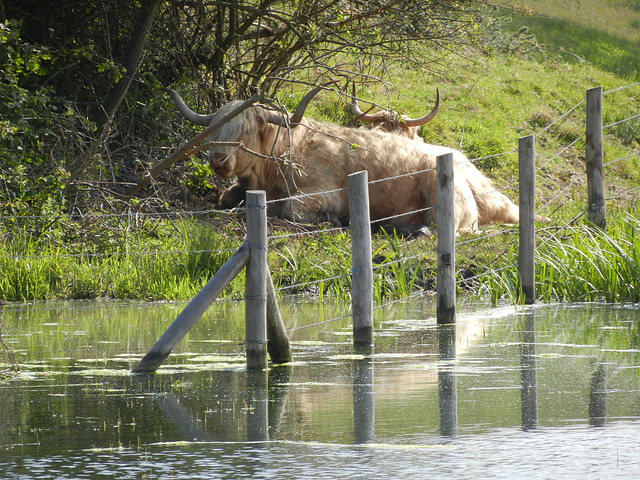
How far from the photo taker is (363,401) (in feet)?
15.3

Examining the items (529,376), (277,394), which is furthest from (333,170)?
(277,394)

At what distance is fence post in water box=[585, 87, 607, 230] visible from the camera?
8984 millimetres

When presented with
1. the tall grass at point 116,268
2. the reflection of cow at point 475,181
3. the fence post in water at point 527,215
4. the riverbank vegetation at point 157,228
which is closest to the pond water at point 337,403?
the fence post in water at point 527,215

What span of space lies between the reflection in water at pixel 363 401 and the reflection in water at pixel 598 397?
3.06ft

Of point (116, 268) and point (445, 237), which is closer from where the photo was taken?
point (445, 237)

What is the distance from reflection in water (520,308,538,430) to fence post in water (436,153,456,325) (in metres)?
0.59

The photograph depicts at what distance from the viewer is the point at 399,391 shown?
4.88m

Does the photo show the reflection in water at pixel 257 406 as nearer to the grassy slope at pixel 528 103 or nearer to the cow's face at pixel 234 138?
the cow's face at pixel 234 138

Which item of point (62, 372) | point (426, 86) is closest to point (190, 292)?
point (62, 372)

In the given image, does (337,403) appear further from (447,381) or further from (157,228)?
(157,228)

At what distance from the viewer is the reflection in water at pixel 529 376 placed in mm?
4242

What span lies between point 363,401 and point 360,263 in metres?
1.84

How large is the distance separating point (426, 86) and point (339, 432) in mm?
15332

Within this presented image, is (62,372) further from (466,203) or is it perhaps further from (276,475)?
(466,203)
